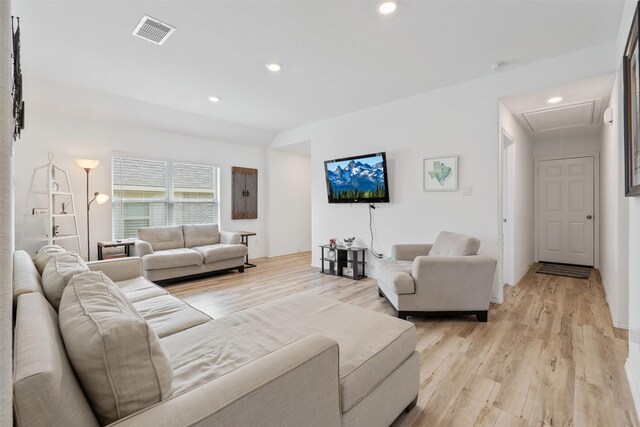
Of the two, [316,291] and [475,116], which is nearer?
[475,116]

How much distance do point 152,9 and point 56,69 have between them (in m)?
1.77

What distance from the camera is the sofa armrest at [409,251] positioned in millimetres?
3646

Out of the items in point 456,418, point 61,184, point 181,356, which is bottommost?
point 456,418

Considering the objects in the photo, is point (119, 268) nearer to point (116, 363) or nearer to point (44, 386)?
point (116, 363)

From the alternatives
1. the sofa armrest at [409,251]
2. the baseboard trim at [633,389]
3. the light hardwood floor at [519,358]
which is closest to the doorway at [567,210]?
the light hardwood floor at [519,358]

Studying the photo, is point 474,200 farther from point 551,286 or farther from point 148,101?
point 148,101

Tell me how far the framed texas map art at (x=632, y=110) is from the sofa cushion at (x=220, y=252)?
14.9 feet

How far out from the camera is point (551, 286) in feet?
13.1

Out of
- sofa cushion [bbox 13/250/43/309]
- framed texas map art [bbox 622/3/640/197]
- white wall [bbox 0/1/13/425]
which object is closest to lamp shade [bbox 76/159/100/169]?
sofa cushion [bbox 13/250/43/309]

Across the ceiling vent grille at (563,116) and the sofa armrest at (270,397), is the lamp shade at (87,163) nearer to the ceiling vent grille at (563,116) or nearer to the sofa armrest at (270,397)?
the sofa armrest at (270,397)

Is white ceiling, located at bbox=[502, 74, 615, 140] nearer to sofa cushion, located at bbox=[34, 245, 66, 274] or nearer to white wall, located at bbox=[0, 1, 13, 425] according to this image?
white wall, located at bbox=[0, 1, 13, 425]

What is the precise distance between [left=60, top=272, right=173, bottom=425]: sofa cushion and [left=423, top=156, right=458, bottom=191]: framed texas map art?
11.6ft

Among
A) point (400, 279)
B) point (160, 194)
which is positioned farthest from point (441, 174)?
point (160, 194)

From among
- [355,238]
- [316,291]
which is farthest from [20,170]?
[355,238]
